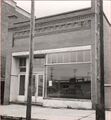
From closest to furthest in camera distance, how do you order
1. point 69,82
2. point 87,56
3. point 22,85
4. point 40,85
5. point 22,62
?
point 87,56
point 69,82
point 40,85
point 22,85
point 22,62

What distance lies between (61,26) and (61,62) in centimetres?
281

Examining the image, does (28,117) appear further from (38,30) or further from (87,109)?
(38,30)

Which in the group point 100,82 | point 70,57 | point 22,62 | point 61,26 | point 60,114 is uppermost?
point 61,26

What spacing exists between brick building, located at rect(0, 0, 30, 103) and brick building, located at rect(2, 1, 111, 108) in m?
1.24

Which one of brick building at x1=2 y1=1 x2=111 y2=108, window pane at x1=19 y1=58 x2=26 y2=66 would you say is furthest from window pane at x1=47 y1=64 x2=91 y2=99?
window pane at x1=19 y1=58 x2=26 y2=66

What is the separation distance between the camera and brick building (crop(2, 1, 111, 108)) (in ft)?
57.6

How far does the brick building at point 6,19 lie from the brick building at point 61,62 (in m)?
1.24

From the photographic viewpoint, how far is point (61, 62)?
18828 mm

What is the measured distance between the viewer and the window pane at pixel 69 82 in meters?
17.5

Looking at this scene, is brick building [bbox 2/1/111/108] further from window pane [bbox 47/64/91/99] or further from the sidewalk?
the sidewalk

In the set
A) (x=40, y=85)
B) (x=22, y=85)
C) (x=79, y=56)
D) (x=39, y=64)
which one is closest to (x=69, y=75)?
(x=79, y=56)

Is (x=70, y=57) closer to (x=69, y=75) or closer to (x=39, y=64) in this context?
(x=69, y=75)

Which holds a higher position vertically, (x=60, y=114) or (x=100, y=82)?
(x=100, y=82)

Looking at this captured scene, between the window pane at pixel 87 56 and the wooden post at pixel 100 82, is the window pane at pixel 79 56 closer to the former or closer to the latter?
the window pane at pixel 87 56
